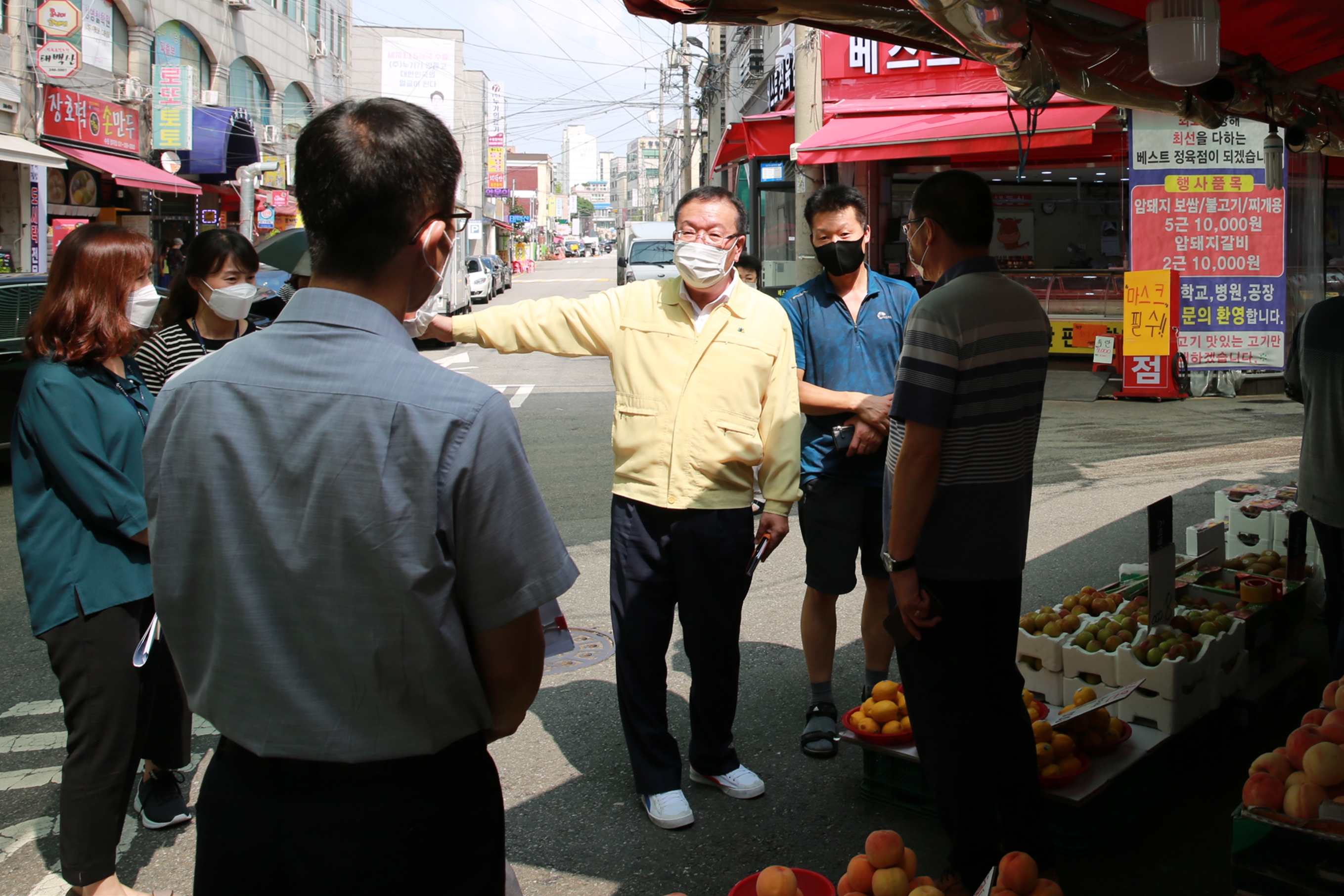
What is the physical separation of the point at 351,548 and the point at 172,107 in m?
23.8

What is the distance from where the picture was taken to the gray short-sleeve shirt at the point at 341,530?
4.65 ft

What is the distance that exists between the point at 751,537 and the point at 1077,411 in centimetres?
962

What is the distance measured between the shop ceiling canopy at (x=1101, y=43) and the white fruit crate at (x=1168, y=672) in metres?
2.06

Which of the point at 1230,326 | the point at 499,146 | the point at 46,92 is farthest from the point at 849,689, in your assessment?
the point at 499,146

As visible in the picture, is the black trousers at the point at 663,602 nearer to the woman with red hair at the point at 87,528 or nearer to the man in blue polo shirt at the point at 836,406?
the man in blue polo shirt at the point at 836,406

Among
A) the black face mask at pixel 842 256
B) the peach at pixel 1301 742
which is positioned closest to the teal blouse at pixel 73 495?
the black face mask at pixel 842 256

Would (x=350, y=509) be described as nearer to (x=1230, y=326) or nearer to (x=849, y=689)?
(x=849, y=689)

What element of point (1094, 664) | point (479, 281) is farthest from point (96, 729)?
point (479, 281)

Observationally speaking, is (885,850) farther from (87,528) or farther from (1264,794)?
(87,528)

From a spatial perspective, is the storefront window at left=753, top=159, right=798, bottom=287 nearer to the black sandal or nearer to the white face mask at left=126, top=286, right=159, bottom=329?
the black sandal

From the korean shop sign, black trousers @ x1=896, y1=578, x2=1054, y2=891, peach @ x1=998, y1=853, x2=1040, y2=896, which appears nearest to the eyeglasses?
black trousers @ x1=896, y1=578, x2=1054, y2=891

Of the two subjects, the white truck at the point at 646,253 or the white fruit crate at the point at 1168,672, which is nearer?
the white fruit crate at the point at 1168,672

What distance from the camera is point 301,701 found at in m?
1.49

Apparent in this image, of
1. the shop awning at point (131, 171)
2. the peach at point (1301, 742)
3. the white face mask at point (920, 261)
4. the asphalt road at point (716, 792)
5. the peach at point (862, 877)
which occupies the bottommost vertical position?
the asphalt road at point (716, 792)
